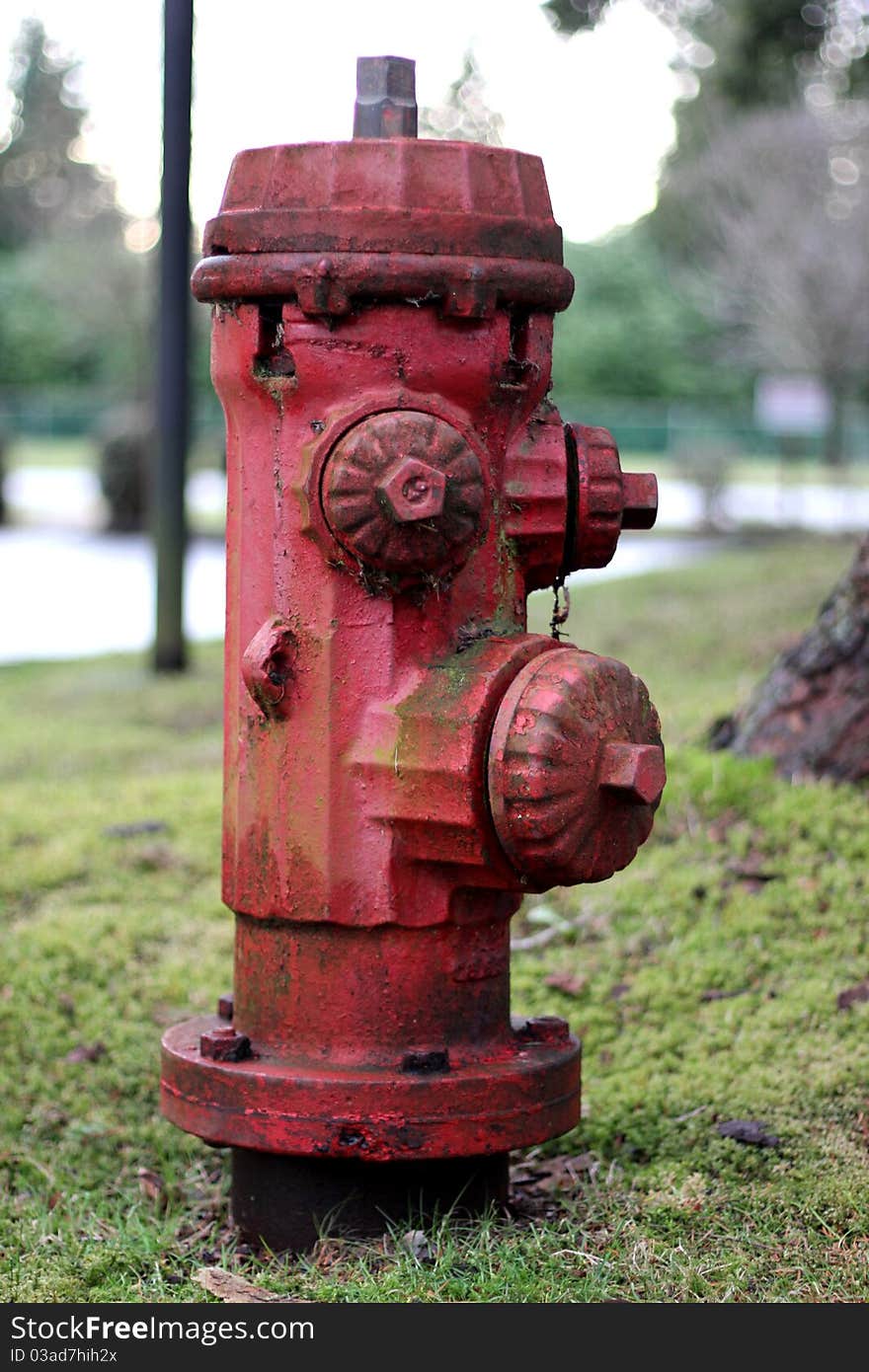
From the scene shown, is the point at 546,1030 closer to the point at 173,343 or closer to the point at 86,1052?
the point at 86,1052

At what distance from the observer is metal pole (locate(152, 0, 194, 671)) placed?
6777mm

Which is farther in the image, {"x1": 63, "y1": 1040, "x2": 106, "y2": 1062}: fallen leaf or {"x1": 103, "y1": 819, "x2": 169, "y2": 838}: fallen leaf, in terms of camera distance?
{"x1": 103, "y1": 819, "x2": 169, "y2": 838}: fallen leaf

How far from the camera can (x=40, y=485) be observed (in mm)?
26734

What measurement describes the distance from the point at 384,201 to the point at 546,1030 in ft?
4.24

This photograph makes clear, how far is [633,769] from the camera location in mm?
2428

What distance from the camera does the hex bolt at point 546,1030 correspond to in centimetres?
273

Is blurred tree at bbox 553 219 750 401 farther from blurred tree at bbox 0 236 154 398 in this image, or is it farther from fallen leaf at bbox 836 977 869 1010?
fallen leaf at bbox 836 977 869 1010

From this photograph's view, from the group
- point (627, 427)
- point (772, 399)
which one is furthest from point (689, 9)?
point (627, 427)

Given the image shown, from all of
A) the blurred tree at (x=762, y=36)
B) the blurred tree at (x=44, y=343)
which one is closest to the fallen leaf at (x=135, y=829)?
Answer: the blurred tree at (x=762, y=36)

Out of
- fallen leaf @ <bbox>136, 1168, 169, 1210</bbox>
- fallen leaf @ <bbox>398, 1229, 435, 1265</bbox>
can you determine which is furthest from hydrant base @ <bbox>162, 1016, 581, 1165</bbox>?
fallen leaf @ <bbox>136, 1168, 169, 1210</bbox>

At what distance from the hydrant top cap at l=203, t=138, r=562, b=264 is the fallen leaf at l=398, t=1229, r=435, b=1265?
4.73 feet

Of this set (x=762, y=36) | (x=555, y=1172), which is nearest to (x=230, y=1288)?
(x=555, y=1172)

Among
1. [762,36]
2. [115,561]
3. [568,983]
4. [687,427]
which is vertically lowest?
[568,983]

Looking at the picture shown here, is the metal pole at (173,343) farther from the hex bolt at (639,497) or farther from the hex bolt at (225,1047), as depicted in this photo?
the hex bolt at (225,1047)
